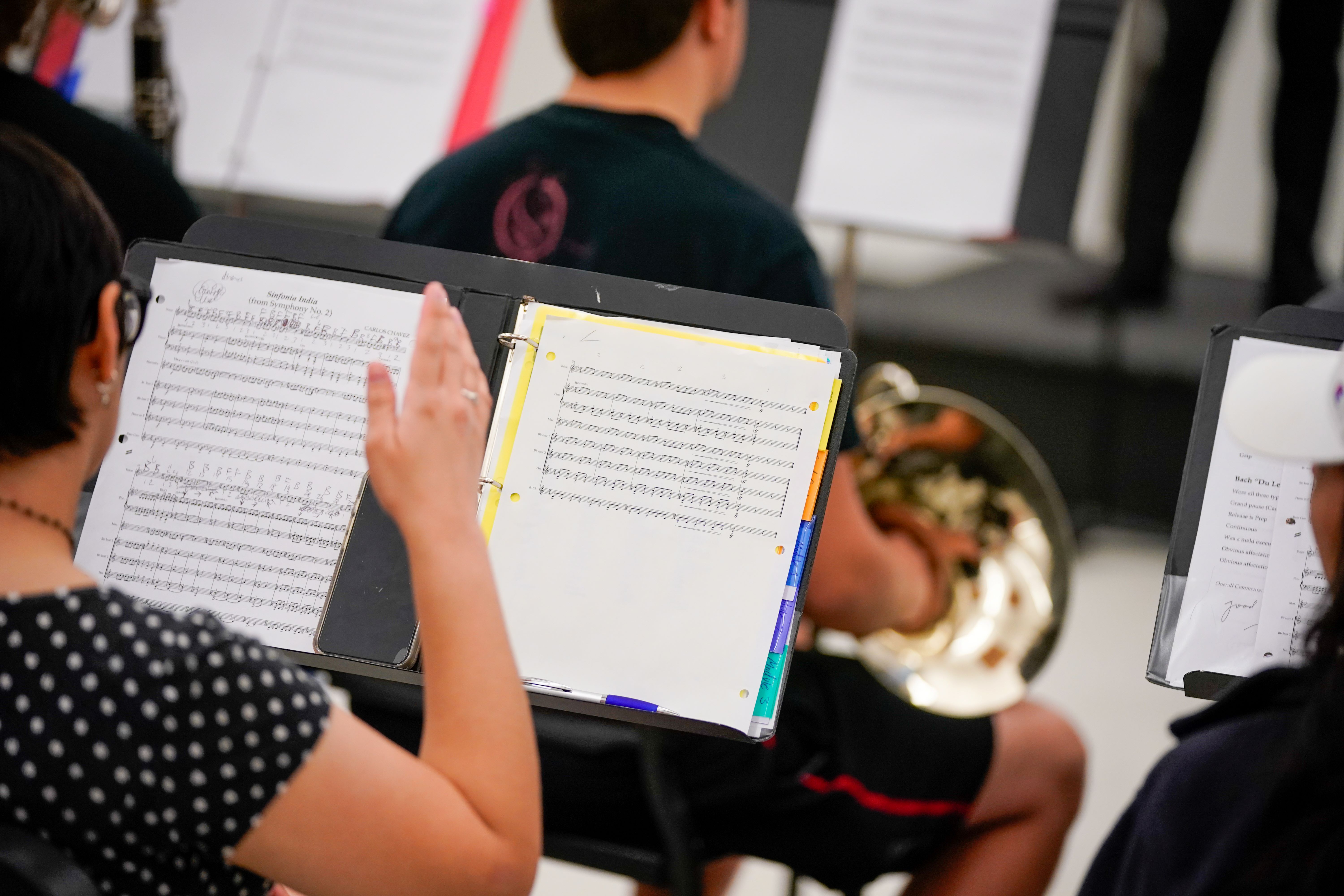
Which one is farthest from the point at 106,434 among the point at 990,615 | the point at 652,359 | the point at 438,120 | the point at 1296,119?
the point at 1296,119

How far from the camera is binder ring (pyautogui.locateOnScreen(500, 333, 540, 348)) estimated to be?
1.12 meters

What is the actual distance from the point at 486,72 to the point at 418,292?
4.39 ft

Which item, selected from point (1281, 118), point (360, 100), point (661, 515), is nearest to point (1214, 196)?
point (1281, 118)

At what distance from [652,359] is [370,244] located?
293 millimetres

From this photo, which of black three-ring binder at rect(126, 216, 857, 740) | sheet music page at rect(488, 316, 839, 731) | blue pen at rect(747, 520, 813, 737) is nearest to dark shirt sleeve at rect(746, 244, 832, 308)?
black three-ring binder at rect(126, 216, 857, 740)

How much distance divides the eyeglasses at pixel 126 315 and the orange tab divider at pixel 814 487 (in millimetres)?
544

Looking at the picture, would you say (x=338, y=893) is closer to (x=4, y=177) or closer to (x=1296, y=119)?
(x=4, y=177)

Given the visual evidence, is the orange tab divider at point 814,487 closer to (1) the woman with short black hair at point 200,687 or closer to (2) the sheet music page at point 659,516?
(2) the sheet music page at point 659,516

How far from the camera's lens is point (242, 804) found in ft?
2.51

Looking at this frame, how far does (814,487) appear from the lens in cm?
109

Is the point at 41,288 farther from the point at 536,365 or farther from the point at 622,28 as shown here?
the point at 622,28

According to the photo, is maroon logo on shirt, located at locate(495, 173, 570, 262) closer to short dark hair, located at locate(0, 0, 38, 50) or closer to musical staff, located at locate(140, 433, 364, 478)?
musical staff, located at locate(140, 433, 364, 478)

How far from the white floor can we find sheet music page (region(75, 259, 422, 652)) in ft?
2.84
